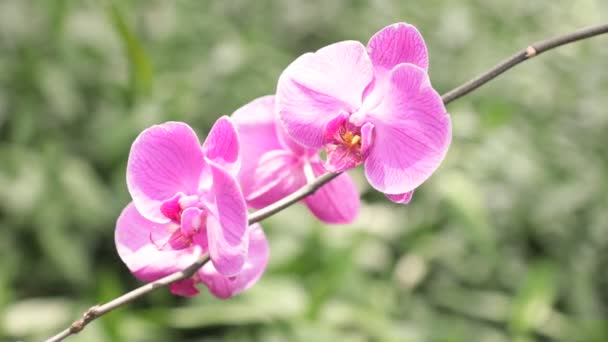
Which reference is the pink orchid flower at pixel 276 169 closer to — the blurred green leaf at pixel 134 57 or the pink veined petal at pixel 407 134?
the pink veined petal at pixel 407 134

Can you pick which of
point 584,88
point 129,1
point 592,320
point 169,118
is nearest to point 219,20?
point 129,1

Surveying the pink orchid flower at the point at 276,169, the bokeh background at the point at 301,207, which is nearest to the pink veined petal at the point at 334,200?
the pink orchid flower at the point at 276,169

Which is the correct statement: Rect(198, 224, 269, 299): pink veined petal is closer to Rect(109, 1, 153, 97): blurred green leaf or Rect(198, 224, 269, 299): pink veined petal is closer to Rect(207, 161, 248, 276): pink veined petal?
Rect(207, 161, 248, 276): pink veined petal

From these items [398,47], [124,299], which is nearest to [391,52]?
[398,47]

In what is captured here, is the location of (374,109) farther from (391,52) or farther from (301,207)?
(301,207)

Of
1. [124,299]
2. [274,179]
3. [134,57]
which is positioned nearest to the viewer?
[124,299]

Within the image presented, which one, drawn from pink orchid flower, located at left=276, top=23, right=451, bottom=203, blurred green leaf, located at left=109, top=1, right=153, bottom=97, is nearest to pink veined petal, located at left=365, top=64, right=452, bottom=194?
pink orchid flower, located at left=276, top=23, right=451, bottom=203
